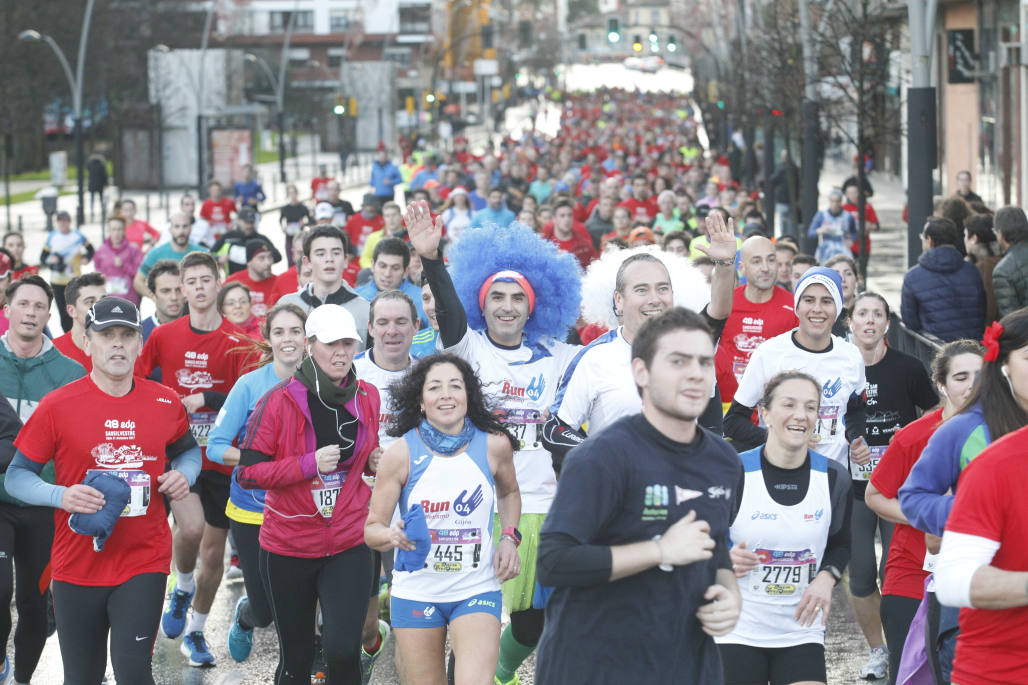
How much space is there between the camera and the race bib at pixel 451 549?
19.4ft

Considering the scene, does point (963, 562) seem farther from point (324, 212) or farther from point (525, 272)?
point (324, 212)

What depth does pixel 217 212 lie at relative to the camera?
77.9ft

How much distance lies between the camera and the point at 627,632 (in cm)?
425

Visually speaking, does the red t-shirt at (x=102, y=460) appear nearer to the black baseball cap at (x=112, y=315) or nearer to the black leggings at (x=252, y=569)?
the black baseball cap at (x=112, y=315)

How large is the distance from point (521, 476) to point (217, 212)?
58.0 ft

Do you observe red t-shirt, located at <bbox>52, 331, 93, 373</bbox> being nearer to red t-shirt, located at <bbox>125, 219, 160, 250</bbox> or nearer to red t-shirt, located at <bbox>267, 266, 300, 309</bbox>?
red t-shirt, located at <bbox>267, 266, 300, 309</bbox>

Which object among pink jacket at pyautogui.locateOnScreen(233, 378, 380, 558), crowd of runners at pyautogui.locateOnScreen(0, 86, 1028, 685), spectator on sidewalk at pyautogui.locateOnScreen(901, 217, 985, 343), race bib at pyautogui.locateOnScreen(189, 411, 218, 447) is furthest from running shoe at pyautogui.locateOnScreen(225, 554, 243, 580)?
spectator on sidewalk at pyautogui.locateOnScreen(901, 217, 985, 343)

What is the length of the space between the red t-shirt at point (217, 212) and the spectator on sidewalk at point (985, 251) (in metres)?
13.9

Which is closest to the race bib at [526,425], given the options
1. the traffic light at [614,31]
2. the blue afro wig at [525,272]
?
the blue afro wig at [525,272]

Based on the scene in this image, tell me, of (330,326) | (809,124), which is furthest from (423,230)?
(809,124)

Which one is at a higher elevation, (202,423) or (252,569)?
(202,423)

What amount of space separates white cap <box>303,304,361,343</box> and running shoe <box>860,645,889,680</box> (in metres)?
3.10

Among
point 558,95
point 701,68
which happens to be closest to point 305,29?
point 558,95

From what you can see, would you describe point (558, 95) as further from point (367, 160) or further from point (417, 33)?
point (367, 160)
